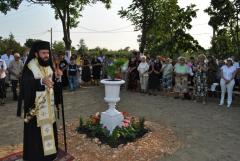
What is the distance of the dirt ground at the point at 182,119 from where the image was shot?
7.57m

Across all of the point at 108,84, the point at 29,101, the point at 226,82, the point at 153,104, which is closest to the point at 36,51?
the point at 29,101

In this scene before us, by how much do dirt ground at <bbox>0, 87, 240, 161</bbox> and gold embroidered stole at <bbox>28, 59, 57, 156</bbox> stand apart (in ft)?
6.07

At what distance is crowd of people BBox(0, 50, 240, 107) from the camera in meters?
13.0

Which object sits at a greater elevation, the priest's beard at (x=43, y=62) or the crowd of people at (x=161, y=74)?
the priest's beard at (x=43, y=62)

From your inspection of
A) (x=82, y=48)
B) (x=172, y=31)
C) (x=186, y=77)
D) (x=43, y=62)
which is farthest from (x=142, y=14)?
(x=82, y=48)

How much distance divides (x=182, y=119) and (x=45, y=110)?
506 centimetres

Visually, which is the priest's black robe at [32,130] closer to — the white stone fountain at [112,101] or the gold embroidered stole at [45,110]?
the gold embroidered stole at [45,110]

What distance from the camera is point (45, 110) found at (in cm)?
651

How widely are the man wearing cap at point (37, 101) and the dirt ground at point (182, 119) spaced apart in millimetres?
1860

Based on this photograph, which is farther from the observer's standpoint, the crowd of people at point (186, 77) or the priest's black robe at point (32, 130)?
the crowd of people at point (186, 77)

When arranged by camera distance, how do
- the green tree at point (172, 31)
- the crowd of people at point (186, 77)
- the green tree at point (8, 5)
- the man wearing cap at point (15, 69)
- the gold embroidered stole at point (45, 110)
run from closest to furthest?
1. the gold embroidered stole at point (45, 110)
2. the crowd of people at point (186, 77)
3. the man wearing cap at point (15, 69)
4. the green tree at point (8, 5)
5. the green tree at point (172, 31)

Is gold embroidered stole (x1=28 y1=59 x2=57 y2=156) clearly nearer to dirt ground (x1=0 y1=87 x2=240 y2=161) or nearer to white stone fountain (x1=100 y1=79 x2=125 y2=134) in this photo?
white stone fountain (x1=100 y1=79 x2=125 y2=134)

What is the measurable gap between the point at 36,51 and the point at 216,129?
A: 525cm

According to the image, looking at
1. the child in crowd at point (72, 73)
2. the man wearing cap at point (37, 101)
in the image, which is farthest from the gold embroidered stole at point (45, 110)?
the child in crowd at point (72, 73)
